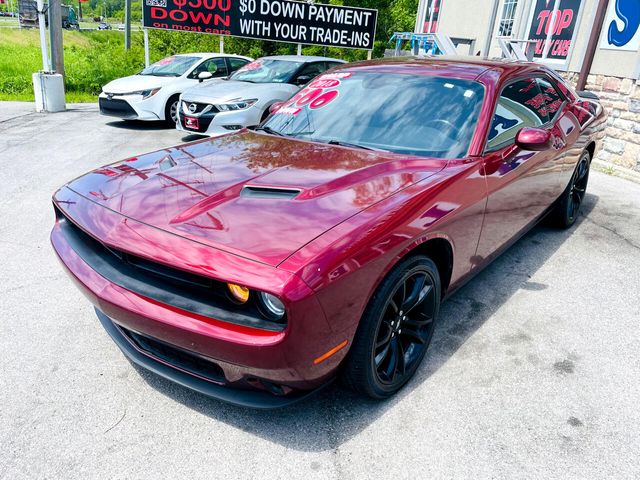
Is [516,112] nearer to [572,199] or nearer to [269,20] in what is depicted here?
[572,199]

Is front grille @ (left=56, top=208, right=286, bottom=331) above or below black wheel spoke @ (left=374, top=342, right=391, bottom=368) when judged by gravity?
above

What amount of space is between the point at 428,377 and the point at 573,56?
896 cm

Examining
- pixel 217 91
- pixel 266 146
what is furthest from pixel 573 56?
pixel 266 146

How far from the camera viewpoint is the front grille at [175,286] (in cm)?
197

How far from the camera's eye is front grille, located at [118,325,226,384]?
2.12 metres

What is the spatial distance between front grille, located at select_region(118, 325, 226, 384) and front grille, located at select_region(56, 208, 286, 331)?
208 mm

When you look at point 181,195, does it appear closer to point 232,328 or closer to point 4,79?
point 232,328

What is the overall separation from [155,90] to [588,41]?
7.87 m

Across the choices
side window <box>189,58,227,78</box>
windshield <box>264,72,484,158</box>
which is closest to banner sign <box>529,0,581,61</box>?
side window <box>189,58,227,78</box>

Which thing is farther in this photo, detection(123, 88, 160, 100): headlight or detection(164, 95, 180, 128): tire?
detection(164, 95, 180, 128): tire

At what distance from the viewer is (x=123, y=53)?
18.2 m

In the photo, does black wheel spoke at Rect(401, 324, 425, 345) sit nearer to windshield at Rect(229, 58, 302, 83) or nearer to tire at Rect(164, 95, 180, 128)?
windshield at Rect(229, 58, 302, 83)

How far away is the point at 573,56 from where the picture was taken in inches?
372

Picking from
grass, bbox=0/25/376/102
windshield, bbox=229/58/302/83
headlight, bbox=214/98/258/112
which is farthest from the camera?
grass, bbox=0/25/376/102
